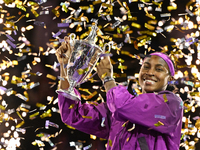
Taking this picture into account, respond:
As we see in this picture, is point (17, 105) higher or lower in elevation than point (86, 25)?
lower

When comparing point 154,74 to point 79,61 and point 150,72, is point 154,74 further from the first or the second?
point 79,61

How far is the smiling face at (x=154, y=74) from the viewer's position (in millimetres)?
1505

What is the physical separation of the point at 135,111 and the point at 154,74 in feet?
1.06

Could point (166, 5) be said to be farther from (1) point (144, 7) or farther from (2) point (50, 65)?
(2) point (50, 65)

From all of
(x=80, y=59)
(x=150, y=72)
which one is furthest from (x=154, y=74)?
(x=80, y=59)

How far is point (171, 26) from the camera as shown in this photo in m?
2.11

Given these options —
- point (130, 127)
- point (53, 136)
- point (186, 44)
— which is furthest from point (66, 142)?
point (186, 44)

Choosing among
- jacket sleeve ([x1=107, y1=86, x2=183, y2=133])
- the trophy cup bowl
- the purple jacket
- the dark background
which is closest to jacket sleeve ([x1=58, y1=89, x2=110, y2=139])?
the purple jacket

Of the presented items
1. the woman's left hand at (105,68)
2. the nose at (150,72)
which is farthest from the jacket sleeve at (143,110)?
the nose at (150,72)

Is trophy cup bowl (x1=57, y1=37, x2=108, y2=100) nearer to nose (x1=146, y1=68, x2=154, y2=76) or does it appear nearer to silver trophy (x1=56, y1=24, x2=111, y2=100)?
silver trophy (x1=56, y1=24, x2=111, y2=100)

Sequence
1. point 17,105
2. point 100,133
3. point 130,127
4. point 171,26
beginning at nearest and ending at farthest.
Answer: point 130,127 → point 100,133 → point 171,26 → point 17,105

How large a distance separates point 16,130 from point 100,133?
96 centimetres

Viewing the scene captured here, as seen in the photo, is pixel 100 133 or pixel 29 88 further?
pixel 29 88

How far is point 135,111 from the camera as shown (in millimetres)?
1283
